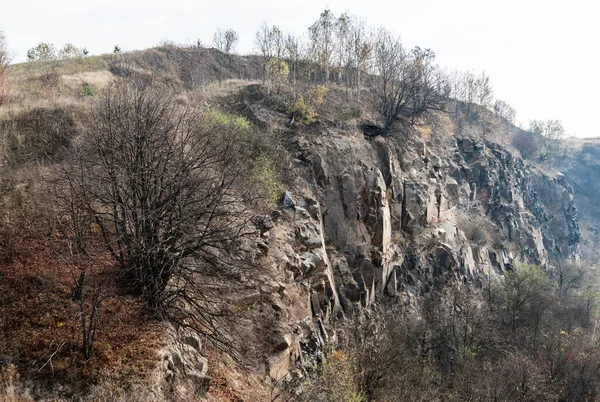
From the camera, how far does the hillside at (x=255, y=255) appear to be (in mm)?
8852

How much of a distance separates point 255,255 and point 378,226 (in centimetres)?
1275

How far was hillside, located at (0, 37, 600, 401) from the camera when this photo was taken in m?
8.85

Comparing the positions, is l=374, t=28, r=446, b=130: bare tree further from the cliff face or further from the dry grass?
the dry grass

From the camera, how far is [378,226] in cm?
2480

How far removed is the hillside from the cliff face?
18 cm

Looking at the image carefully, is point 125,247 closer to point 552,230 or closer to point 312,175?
point 312,175

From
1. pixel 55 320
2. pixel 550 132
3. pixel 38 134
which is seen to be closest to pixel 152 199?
pixel 55 320

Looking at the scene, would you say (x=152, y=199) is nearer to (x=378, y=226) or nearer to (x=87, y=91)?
(x=87, y=91)

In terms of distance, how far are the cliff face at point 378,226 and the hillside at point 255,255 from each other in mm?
178

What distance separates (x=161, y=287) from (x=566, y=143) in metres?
153

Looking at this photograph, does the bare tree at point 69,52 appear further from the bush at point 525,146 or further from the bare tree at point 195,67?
the bush at point 525,146

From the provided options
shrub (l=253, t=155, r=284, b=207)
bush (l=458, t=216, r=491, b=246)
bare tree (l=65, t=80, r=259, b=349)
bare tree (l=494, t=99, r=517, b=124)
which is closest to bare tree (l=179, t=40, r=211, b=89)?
shrub (l=253, t=155, r=284, b=207)

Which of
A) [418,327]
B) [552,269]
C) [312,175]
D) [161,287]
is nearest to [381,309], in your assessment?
[418,327]

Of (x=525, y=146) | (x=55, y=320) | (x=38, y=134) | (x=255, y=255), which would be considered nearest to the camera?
(x=55, y=320)
